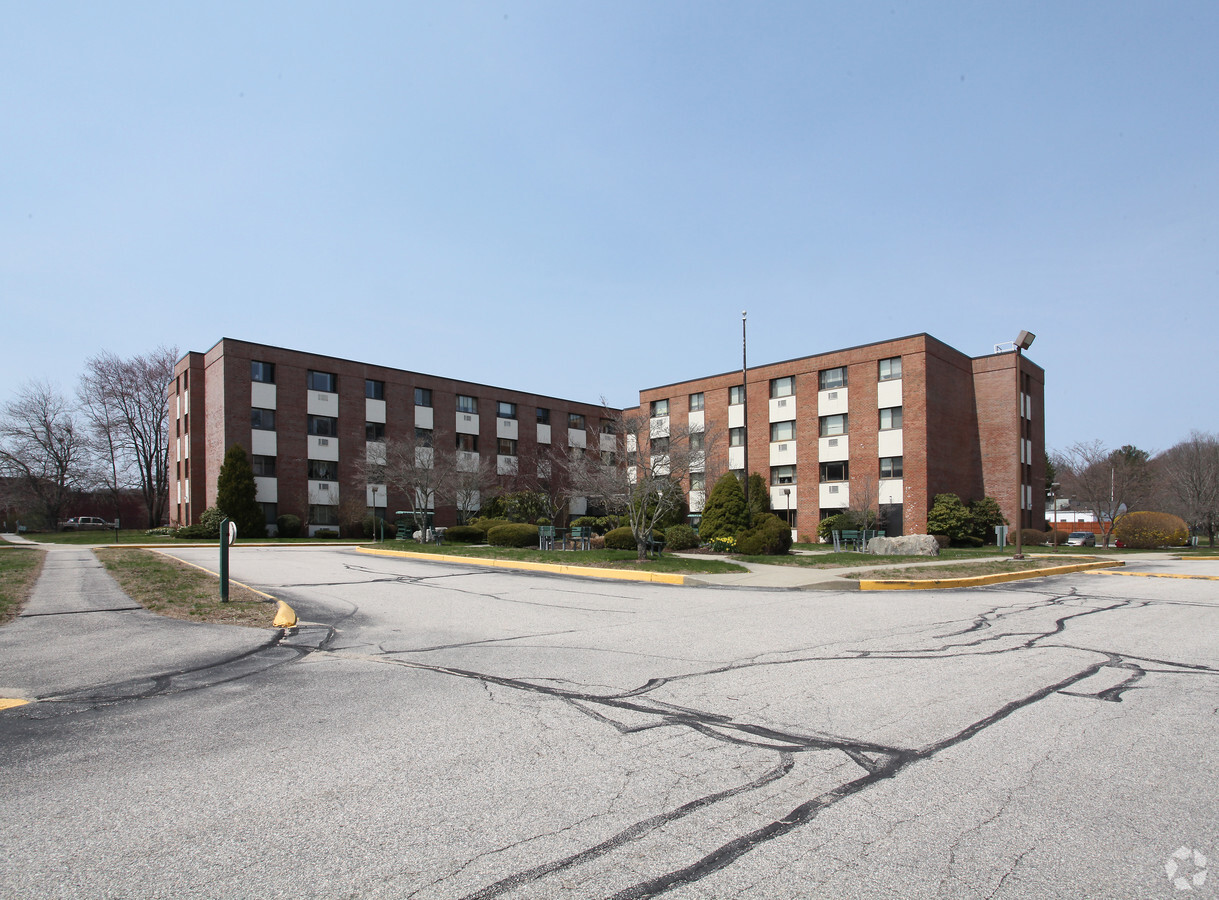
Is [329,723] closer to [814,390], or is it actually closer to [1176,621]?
[1176,621]

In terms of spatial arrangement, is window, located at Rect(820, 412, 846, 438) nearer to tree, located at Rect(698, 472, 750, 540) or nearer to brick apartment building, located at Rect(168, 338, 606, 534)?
brick apartment building, located at Rect(168, 338, 606, 534)

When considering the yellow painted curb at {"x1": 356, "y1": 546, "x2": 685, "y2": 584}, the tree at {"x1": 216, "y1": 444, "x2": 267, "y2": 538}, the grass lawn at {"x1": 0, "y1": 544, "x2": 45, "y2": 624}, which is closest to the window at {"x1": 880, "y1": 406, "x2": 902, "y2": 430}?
the yellow painted curb at {"x1": 356, "y1": 546, "x2": 685, "y2": 584}

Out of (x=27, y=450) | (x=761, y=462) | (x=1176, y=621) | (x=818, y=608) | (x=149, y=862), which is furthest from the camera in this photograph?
(x=27, y=450)

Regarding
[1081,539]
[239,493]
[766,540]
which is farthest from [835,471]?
[239,493]

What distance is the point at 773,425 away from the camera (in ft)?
147

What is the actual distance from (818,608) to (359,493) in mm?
37966

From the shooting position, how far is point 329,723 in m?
5.33

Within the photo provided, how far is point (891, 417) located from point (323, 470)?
109 feet

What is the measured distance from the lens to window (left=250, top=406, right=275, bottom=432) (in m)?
41.9

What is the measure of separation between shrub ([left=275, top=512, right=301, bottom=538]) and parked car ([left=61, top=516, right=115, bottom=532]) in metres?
31.8

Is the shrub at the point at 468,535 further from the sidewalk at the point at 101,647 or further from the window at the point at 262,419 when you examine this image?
the sidewalk at the point at 101,647

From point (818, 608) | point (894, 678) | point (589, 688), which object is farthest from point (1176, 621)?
point (589, 688)

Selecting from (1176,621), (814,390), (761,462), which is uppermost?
(814,390)

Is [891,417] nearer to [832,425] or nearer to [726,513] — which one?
[832,425]
